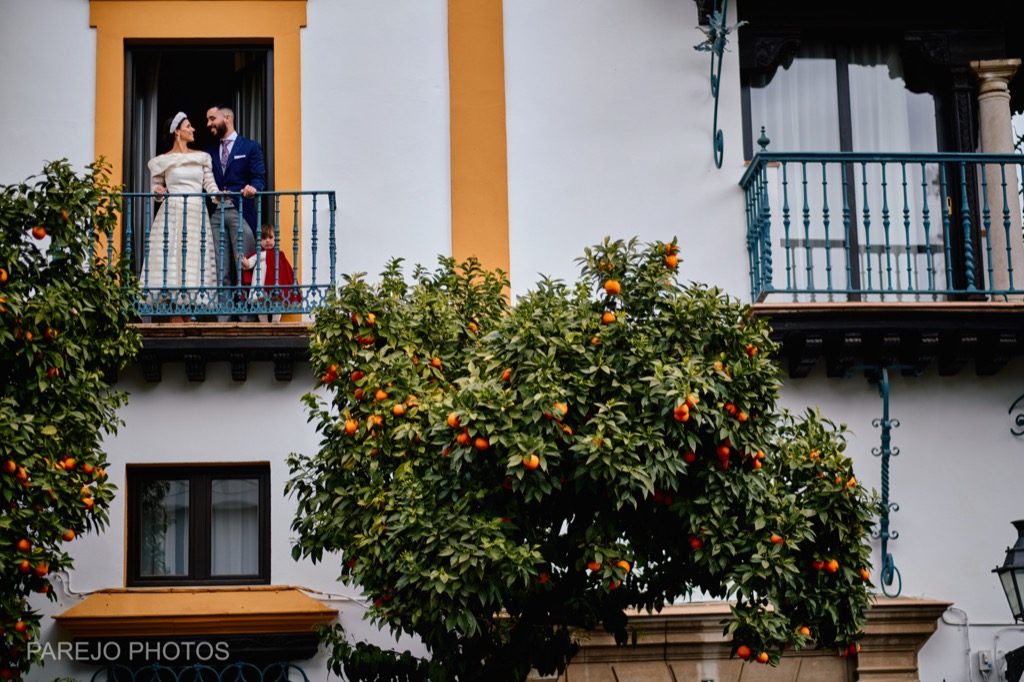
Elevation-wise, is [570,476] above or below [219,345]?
below

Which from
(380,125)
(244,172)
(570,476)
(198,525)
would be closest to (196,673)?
(198,525)

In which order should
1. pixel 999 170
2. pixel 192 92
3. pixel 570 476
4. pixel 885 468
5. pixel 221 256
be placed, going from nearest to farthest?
pixel 570 476, pixel 885 468, pixel 221 256, pixel 999 170, pixel 192 92

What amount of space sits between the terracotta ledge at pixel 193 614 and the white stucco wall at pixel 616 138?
273 centimetres

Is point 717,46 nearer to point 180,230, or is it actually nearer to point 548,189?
point 548,189

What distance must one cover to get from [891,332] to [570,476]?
3.64 metres

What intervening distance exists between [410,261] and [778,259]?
8.64ft

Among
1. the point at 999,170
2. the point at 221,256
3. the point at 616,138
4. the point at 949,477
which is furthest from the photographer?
the point at 999,170

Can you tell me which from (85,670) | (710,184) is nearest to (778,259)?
(710,184)

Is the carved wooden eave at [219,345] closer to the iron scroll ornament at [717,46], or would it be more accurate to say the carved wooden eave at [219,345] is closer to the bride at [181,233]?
the bride at [181,233]

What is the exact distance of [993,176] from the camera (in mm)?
11797

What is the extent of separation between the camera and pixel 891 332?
36.1 ft

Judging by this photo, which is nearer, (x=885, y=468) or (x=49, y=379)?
(x=49, y=379)

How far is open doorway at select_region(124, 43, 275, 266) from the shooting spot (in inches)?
467

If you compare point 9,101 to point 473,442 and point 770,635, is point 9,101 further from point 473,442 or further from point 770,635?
point 770,635
